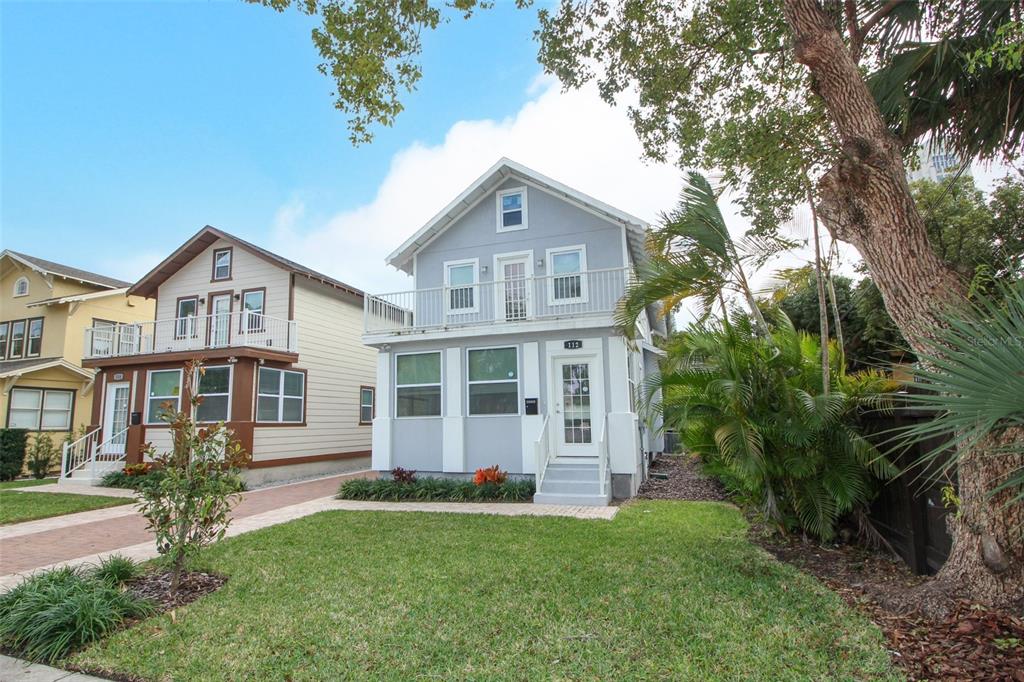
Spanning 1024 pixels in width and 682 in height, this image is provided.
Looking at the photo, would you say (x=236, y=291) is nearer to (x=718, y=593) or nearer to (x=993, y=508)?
(x=718, y=593)

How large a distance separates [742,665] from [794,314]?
13.2 metres

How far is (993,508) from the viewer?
354 cm

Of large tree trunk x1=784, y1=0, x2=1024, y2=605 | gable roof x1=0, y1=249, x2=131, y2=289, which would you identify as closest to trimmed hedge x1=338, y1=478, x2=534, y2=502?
large tree trunk x1=784, y1=0, x2=1024, y2=605

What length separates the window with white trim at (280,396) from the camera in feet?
45.4

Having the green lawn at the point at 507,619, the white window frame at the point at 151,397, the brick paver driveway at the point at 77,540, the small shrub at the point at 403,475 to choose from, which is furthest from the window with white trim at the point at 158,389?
the green lawn at the point at 507,619

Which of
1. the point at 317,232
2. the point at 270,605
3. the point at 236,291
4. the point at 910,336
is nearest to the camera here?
the point at 910,336

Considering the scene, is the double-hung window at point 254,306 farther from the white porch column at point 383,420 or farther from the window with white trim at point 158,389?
the white porch column at point 383,420

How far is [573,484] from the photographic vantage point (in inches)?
378

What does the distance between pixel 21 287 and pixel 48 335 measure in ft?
8.33

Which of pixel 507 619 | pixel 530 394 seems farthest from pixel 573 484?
pixel 507 619

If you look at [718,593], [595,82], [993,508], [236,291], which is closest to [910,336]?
[993,508]

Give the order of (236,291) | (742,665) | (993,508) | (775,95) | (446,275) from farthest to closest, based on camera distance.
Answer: (236,291), (446,275), (775,95), (993,508), (742,665)

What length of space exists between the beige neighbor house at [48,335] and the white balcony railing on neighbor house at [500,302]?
12211 mm

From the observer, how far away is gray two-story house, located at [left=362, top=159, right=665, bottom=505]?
10.2 metres
